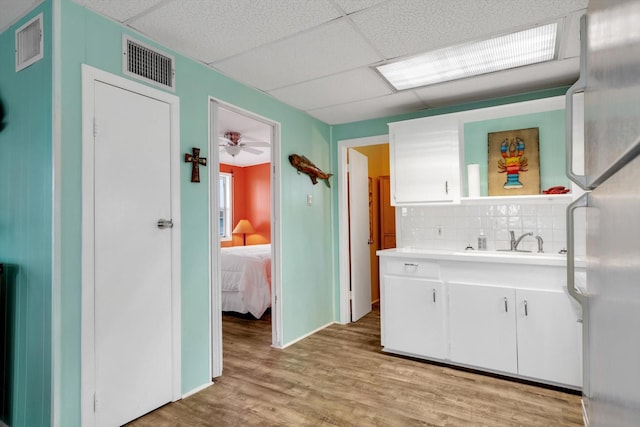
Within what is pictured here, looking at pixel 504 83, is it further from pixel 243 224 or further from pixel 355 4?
pixel 243 224

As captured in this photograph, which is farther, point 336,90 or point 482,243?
point 482,243

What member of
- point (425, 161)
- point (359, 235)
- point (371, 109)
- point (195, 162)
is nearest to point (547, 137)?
point (425, 161)

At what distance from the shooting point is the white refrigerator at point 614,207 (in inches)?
19.1

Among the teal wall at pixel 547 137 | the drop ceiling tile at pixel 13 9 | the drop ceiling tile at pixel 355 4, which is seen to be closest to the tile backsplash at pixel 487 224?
the teal wall at pixel 547 137

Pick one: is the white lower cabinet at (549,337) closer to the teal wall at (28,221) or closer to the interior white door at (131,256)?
the interior white door at (131,256)

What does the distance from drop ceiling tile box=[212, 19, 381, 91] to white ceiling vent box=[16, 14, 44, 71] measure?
1.04 meters

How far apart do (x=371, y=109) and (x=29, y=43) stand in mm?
2719

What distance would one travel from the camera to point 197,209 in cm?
253

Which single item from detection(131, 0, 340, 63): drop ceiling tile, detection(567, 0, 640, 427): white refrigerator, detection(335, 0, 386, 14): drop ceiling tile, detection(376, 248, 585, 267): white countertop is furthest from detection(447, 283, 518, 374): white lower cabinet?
detection(131, 0, 340, 63): drop ceiling tile

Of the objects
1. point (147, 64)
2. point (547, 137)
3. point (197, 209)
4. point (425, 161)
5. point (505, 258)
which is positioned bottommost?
point (505, 258)

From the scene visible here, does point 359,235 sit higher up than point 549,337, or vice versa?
point 359,235

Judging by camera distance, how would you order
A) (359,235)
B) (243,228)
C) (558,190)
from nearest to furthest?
(558,190)
(359,235)
(243,228)

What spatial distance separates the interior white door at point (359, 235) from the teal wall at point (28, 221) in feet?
9.81

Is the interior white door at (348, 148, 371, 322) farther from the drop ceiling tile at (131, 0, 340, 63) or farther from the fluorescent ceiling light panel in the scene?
the drop ceiling tile at (131, 0, 340, 63)
